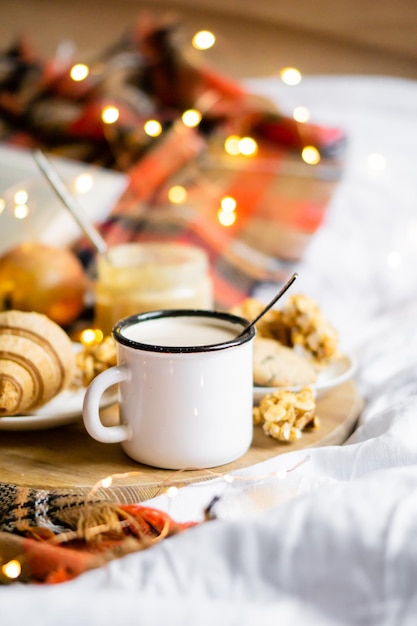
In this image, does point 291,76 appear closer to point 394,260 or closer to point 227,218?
point 227,218

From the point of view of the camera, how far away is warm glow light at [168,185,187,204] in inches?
62.3

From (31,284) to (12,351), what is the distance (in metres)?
0.38

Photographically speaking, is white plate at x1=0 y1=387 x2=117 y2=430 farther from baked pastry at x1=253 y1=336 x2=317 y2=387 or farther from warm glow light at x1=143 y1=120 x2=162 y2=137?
warm glow light at x1=143 y1=120 x2=162 y2=137

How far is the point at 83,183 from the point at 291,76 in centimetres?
70

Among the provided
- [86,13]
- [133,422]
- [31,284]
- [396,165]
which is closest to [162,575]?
[133,422]

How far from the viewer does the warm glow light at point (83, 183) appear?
1.40 metres

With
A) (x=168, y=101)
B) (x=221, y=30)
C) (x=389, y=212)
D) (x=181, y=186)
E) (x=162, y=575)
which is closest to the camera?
(x=162, y=575)

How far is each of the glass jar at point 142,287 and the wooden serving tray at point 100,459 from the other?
0.21 metres

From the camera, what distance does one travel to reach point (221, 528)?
1.92 feet

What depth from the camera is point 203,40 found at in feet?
6.31

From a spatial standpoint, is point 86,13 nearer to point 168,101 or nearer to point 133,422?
point 168,101

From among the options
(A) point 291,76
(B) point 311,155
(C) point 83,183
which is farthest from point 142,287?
(A) point 291,76

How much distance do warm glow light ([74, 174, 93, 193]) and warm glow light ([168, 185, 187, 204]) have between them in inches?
8.7

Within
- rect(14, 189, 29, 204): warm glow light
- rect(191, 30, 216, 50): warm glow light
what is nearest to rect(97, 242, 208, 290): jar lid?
rect(14, 189, 29, 204): warm glow light
